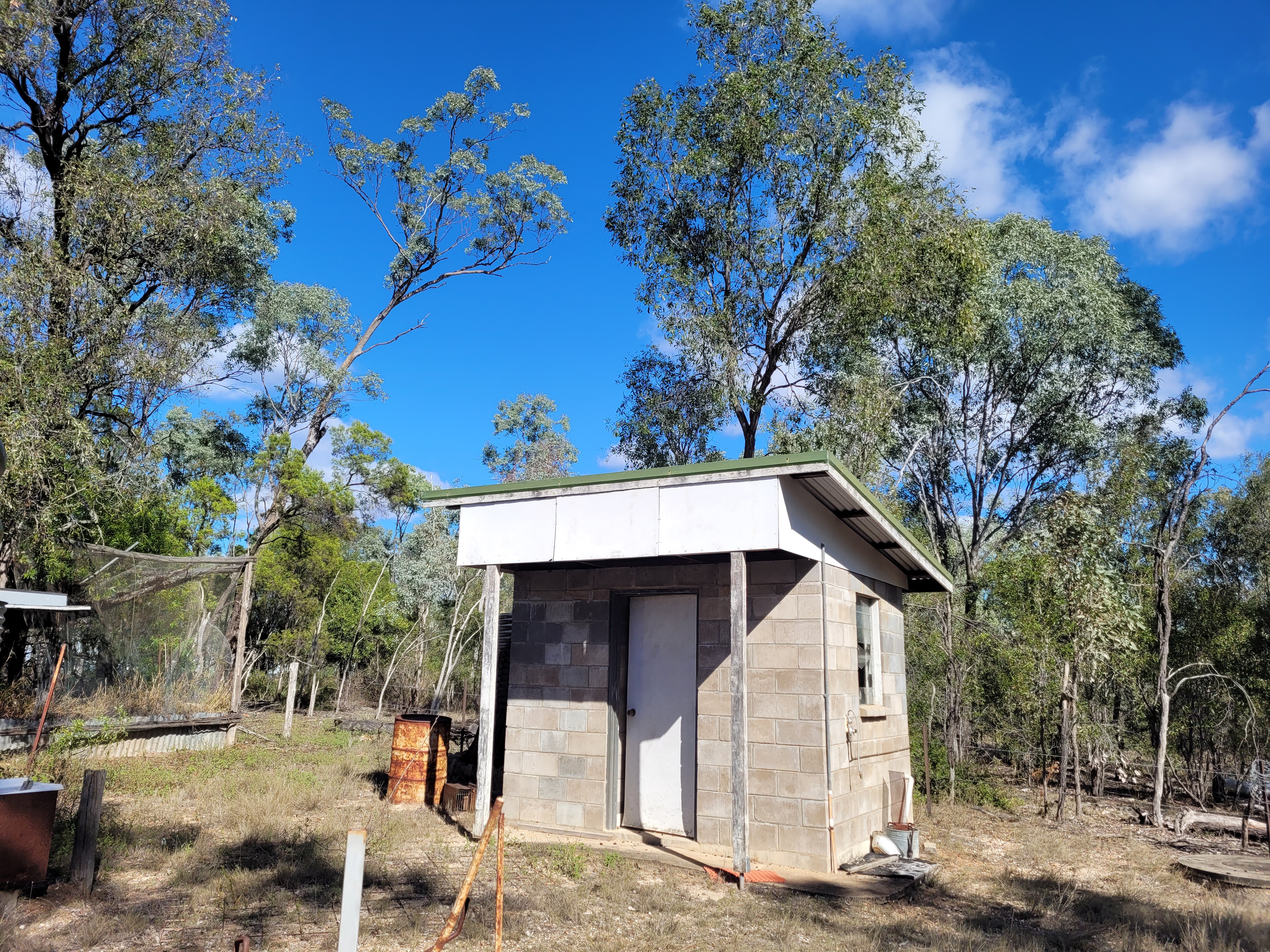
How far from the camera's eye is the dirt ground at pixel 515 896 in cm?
604

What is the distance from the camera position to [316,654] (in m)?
22.9

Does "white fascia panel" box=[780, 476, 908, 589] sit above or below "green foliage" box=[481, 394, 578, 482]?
below

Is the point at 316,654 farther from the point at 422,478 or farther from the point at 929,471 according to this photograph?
the point at 929,471

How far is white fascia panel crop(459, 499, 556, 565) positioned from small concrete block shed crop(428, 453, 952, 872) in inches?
0.8

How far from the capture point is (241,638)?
1554cm

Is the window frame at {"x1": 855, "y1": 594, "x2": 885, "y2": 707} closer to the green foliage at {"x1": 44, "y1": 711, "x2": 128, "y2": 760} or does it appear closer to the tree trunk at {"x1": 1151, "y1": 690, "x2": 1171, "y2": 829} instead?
the tree trunk at {"x1": 1151, "y1": 690, "x2": 1171, "y2": 829}

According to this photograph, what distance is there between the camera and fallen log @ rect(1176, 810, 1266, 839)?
39.8 ft

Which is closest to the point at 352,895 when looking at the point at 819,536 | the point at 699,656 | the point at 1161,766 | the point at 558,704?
the point at 699,656

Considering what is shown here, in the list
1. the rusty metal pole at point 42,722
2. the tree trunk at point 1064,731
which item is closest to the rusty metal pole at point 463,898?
the rusty metal pole at point 42,722

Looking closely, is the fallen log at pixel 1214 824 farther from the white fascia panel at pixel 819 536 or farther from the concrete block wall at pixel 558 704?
the concrete block wall at pixel 558 704

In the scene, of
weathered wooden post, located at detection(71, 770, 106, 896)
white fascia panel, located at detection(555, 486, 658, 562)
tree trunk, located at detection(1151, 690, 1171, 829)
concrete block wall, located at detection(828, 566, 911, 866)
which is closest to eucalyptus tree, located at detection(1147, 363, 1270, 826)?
tree trunk, located at detection(1151, 690, 1171, 829)

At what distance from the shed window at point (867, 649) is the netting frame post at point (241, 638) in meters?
11.1

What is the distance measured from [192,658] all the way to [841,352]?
1550 cm

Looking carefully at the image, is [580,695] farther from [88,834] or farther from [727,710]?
[88,834]
